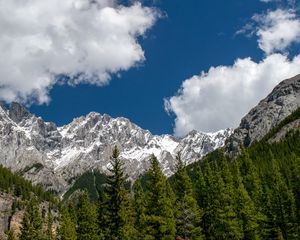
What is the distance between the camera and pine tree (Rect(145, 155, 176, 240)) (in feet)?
183

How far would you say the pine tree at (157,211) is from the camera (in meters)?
55.9

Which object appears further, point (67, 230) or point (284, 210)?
point (67, 230)

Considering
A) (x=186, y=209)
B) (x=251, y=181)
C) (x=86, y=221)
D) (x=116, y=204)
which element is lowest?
(x=116, y=204)

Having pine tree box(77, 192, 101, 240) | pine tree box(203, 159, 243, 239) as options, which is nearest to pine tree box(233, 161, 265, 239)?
pine tree box(203, 159, 243, 239)

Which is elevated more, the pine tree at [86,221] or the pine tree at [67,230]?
the pine tree at [67,230]

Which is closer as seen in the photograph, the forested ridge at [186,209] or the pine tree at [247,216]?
the forested ridge at [186,209]

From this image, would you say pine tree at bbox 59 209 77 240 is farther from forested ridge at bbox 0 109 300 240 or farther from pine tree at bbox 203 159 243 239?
pine tree at bbox 203 159 243 239

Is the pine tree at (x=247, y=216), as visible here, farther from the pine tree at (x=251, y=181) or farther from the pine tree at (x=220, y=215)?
the pine tree at (x=251, y=181)

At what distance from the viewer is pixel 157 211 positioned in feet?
186

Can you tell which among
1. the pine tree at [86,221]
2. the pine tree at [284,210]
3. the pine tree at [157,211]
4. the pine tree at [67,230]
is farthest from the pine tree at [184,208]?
the pine tree at [67,230]

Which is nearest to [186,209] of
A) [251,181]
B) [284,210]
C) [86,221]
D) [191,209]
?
[191,209]

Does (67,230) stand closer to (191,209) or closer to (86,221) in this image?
(86,221)

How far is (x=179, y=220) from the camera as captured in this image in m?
66.4

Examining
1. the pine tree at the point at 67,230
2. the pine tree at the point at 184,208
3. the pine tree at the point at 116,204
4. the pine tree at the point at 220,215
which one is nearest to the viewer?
the pine tree at the point at 116,204
